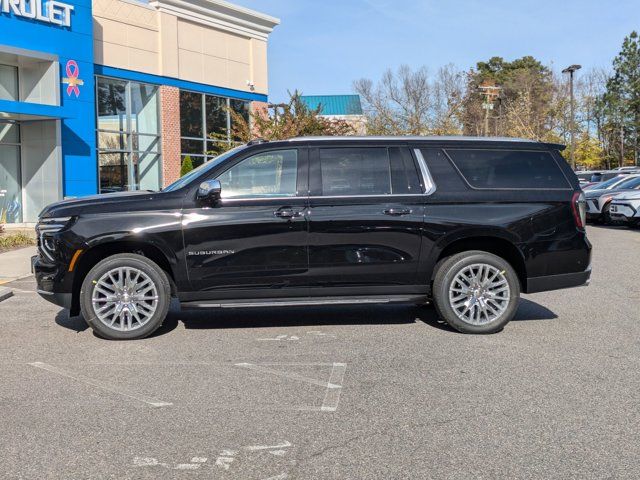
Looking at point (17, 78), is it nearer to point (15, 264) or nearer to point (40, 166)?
point (40, 166)

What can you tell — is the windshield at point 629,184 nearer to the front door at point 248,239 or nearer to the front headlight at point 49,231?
the front door at point 248,239

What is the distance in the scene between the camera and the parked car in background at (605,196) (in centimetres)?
2228

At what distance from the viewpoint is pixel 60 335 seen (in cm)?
734

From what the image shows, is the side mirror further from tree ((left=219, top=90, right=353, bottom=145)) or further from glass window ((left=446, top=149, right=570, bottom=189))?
tree ((left=219, top=90, right=353, bottom=145))

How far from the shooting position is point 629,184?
2245 centimetres

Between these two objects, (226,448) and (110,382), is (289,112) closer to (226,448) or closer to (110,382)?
(110,382)

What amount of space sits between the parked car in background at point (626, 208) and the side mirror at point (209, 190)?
16583 mm

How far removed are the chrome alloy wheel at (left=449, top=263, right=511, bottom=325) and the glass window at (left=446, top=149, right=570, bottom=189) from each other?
90 centimetres

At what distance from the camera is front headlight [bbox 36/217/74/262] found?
22.8 ft

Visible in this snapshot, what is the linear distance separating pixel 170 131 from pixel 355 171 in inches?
878

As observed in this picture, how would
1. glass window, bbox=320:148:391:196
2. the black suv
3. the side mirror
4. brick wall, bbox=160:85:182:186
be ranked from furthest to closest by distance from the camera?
brick wall, bbox=160:85:182:186 < glass window, bbox=320:148:391:196 < the black suv < the side mirror

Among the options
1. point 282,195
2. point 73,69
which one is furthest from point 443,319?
point 73,69

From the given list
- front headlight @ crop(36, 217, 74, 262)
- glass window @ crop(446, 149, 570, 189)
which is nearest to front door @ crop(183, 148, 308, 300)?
front headlight @ crop(36, 217, 74, 262)

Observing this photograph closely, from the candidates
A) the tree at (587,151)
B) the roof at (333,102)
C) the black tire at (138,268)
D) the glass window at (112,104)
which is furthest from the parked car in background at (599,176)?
the roof at (333,102)
